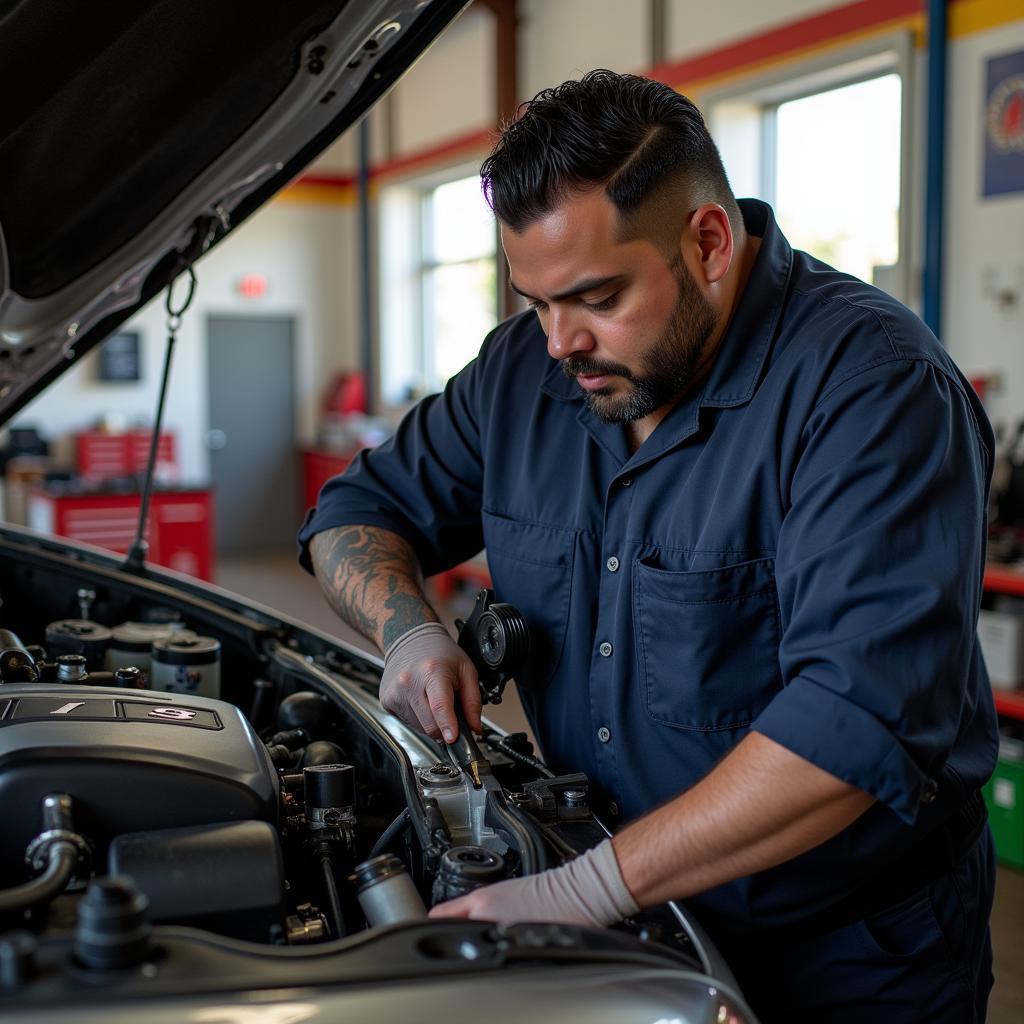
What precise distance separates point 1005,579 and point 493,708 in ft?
7.03

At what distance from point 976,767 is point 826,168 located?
172 inches

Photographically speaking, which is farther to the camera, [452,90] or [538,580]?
[452,90]

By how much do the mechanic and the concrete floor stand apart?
148 cm

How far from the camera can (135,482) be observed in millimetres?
5953

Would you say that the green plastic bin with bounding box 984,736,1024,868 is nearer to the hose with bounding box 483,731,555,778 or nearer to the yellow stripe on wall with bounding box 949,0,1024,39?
the hose with bounding box 483,731,555,778

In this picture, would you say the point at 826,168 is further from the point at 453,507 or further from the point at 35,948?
the point at 35,948

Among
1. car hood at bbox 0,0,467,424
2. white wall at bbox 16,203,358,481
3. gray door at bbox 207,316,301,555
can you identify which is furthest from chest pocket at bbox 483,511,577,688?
gray door at bbox 207,316,301,555

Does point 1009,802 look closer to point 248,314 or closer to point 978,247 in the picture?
point 978,247

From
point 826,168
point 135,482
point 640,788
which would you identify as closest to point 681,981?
point 640,788

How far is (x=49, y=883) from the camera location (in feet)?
2.71

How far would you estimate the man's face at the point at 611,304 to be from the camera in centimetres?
115

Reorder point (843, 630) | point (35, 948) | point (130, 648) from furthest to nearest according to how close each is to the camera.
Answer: point (130, 648), point (843, 630), point (35, 948)

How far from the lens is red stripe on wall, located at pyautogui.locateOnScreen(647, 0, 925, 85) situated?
4371 millimetres

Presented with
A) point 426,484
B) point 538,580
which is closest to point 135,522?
point 426,484
